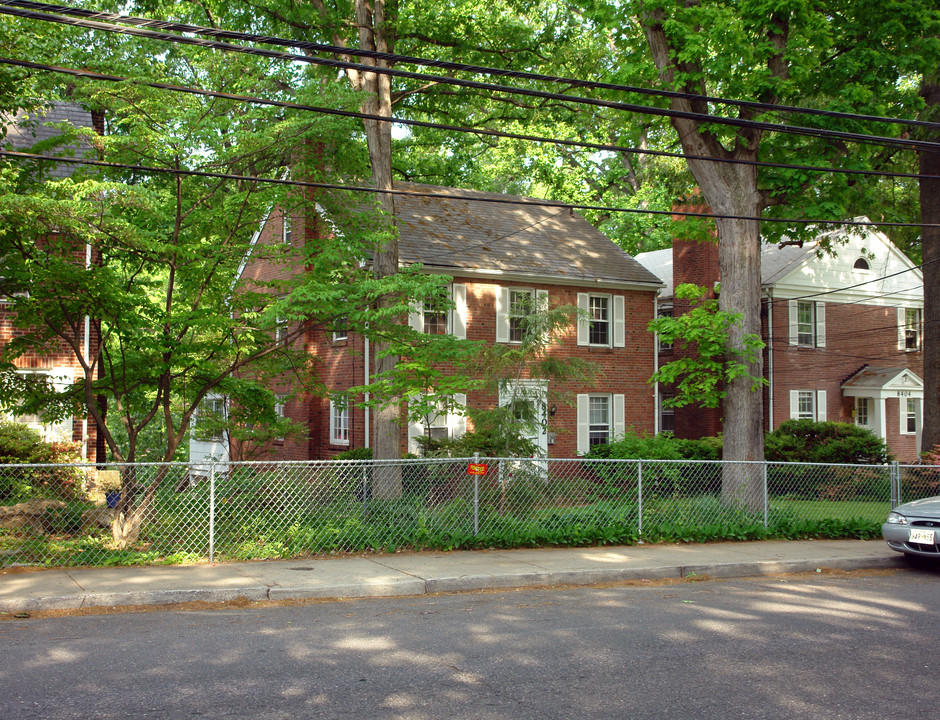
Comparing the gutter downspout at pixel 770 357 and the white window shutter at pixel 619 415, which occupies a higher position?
the gutter downspout at pixel 770 357

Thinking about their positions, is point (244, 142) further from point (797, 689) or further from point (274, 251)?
point (797, 689)

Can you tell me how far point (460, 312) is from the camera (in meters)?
21.2

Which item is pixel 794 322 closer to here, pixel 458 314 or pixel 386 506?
pixel 458 314

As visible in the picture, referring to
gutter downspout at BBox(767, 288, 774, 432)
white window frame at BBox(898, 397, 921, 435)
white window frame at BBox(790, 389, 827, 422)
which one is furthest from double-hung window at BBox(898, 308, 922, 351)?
gutter downspout at BBox(767, 288, 774, 432)

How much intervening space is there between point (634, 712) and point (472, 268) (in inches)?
653

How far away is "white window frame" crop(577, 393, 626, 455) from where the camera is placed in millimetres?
22547

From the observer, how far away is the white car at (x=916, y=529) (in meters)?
10.7

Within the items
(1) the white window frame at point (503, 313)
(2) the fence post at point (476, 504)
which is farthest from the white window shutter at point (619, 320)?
(2) the fence post at point (476, 504)

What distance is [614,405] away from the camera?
918 inches

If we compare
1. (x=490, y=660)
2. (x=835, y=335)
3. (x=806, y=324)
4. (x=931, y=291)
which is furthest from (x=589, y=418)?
(x=490, y=660)

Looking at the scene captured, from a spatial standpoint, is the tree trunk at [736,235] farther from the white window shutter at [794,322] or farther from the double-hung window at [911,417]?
the double-hung window at [911,417]

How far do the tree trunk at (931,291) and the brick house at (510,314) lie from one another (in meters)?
6.98

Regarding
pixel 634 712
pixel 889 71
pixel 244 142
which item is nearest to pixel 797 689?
pixel 634 712

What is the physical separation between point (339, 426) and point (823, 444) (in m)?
12.9
